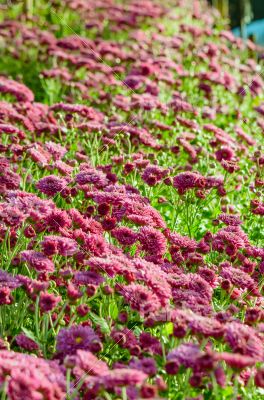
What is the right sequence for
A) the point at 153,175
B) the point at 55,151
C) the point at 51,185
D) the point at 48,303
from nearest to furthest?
the point at 48,303 < the point at 51,185 < the point at 153,175 < the point at 55,151

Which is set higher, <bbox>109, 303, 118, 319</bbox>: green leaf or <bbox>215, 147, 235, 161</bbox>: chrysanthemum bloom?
<bbox>215, 147, 235, 161</bbox>: chrysanthemum bloom

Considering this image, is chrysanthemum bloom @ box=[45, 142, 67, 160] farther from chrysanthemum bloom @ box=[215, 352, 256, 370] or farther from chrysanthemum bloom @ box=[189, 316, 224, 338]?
chrysanthemum bloom @ box=[215, 352, 256, 370]

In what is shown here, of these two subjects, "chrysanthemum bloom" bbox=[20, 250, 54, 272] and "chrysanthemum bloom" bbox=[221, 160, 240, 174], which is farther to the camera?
"chrysanthemum bloom" bbox=[221, 160, 240, 174]

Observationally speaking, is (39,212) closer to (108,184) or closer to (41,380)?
(108,184)

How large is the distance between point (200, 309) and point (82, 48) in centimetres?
430

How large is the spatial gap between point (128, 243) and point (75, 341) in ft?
2.28

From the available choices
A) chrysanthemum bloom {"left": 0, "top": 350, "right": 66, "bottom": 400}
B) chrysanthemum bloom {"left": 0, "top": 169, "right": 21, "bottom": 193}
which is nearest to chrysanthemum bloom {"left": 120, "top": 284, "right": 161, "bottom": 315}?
chrysanthemum bloom {"left": 0, "top": 350, "right": 66, "bottom": 400}

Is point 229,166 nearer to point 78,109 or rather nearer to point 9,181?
point 78,109

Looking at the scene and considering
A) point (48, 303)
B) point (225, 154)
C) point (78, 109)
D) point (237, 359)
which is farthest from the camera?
point (78, 109)

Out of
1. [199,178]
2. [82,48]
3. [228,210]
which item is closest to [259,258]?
[199,178]

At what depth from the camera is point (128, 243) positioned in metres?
3.01

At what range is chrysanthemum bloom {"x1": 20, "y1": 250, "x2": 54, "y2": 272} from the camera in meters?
2.66

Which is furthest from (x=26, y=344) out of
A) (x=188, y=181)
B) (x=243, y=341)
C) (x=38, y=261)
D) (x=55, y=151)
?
(x=55, y=151)

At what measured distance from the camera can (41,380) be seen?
2006mm
